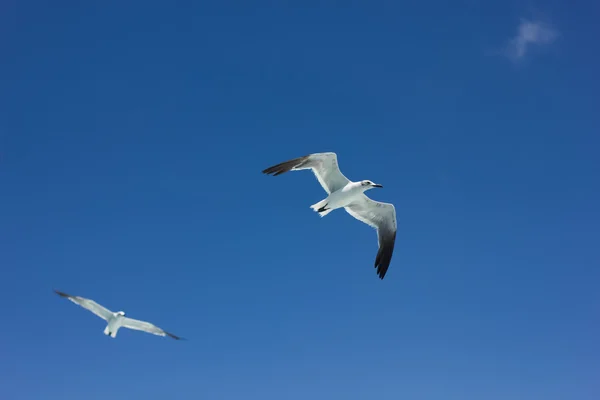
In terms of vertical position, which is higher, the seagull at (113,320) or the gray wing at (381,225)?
the gray wing at (381,225)

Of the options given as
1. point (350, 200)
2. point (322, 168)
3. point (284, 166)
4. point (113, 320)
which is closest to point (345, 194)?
point (350, 200)

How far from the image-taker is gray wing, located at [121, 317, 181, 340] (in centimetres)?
3400

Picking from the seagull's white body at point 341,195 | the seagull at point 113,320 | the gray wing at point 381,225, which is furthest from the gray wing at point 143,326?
the seagull's white body at point 341,195

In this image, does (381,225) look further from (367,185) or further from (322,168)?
(322,168)

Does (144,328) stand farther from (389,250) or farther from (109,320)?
(389,250)

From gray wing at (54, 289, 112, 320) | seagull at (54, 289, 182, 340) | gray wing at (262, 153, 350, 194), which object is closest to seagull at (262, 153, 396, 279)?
gray wing at (262, 153, 350, 194)

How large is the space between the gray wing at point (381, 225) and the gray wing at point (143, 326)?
1450 centimetres

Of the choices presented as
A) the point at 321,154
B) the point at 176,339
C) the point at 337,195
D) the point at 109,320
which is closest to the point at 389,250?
the point at 337,195

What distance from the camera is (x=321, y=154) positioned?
22.4 metres

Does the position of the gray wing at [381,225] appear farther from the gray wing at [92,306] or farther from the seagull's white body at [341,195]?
the gray wing at [92,306]

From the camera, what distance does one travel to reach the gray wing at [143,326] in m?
34.0

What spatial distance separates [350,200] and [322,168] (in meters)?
1.82

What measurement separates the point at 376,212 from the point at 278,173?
5108 mm

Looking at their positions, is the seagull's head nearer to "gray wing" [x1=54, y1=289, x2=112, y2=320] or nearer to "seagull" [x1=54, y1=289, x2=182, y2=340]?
"seagull" [x1=54, y1=289, x2=182, y2=340]
